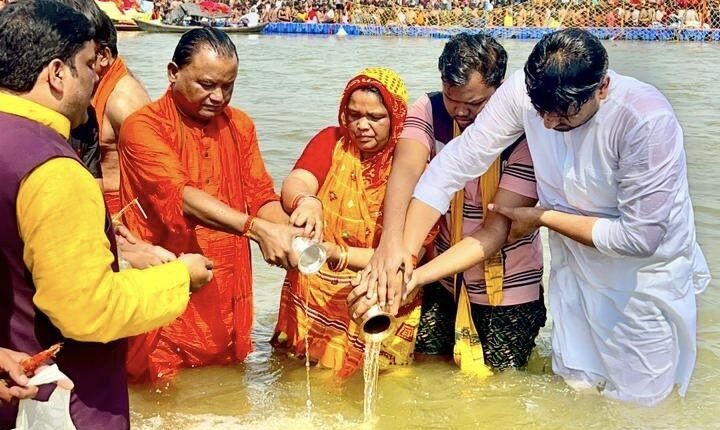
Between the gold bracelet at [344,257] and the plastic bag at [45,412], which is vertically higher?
the plastic bag at [45,412]

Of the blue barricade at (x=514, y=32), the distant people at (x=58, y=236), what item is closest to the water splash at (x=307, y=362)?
the distant people at (x=58, y=236)

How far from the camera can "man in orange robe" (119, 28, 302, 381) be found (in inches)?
138

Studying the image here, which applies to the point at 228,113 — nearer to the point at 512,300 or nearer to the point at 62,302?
the point at 512,300

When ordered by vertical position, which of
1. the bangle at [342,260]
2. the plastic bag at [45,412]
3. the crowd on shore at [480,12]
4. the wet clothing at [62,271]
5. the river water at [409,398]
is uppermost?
the wet clothing at [62,271]

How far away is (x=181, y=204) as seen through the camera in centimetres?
350

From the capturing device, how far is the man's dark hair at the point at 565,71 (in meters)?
2.98

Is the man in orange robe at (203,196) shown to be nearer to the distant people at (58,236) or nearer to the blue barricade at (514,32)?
the distant people at (58,236)

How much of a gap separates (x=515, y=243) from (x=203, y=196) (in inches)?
52.0

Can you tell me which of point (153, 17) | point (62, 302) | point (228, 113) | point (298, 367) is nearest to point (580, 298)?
point (298, 367)

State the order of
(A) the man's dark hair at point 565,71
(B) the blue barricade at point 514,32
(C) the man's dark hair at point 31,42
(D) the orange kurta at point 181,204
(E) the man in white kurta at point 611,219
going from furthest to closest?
1. (B) the blue barricade at point 514,32
2. (D) the orange kurta at point 181,204
3. (E) the man in white kurta at point 611,219
4. (A) the man's dark hair at point 565,71
5. (C) the man's dark hair at point 31,42

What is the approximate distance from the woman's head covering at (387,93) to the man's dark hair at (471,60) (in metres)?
0.26

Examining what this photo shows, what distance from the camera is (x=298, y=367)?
4.26m

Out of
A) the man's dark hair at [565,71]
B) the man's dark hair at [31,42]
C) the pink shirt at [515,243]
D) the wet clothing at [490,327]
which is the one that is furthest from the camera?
the wet clothing at [490,327]

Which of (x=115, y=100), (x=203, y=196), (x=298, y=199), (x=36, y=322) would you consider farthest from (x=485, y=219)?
(x=36, y=322)
